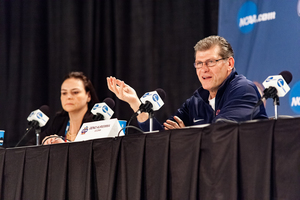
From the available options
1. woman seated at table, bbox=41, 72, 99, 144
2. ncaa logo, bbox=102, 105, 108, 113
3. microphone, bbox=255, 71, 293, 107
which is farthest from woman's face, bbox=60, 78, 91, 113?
microphone, bbox=255, 71, 293, 107

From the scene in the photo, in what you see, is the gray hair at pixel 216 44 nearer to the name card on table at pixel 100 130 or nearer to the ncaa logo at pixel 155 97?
the ncaa logo at pixel 155 97

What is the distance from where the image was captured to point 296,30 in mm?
2875

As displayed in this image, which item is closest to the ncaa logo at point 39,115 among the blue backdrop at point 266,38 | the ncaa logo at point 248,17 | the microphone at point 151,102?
the microphone at point 151,102

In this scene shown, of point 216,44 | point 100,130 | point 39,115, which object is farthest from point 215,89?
point 39,115

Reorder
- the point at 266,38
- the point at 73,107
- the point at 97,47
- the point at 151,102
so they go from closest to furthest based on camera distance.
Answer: the point at 151,102 → the point at 266,38 → the point at 73,107 → the point at 97,47

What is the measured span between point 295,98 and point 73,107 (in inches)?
71.3

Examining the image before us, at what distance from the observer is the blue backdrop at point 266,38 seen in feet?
9.43

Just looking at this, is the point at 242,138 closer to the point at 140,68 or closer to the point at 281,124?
the point at 281,124

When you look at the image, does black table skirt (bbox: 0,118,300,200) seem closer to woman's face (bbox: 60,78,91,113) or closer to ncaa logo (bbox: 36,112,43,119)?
ncaa logo (bbox: 36,112,43,119)

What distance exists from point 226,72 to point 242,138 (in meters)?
1.01

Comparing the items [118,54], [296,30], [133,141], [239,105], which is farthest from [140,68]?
[133,141]

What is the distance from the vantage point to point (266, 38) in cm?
307

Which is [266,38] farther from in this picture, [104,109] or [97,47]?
[97,47]

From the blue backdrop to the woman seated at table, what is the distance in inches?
51.7
